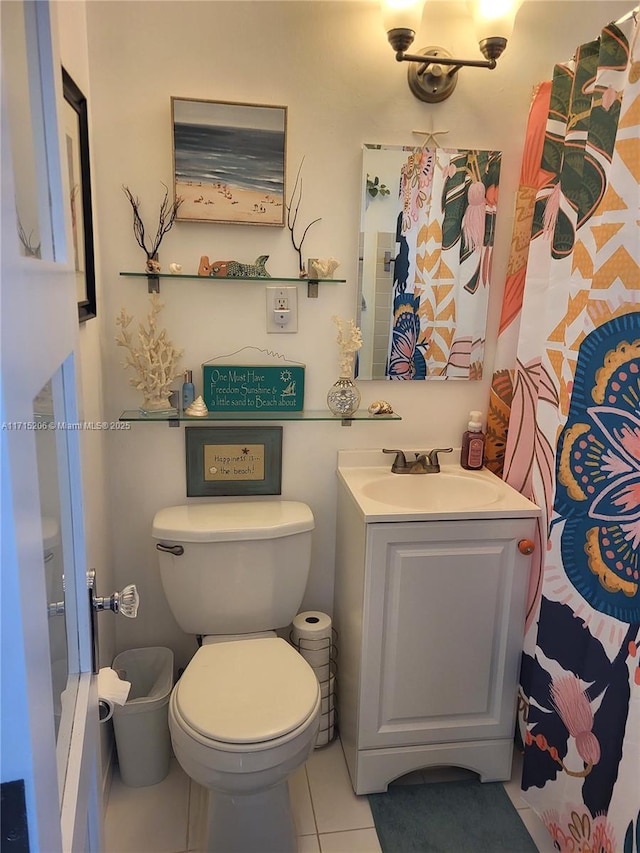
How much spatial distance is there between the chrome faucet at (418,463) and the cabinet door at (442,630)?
1.16 ft

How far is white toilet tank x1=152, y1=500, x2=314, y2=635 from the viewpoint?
1.80 meters

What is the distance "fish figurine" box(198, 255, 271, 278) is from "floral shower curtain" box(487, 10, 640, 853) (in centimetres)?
80

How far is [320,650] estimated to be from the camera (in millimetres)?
1946

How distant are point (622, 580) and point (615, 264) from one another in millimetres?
688

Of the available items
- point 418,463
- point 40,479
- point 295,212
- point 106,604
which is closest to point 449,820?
point 418,463

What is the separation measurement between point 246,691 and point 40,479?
1.12m

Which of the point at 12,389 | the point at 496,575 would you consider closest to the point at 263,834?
the point at 496,575

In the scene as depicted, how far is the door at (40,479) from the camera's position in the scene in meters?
0.44

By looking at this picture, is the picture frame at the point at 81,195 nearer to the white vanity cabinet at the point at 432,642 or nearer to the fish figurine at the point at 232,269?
the fish figurine at the point at 232,269

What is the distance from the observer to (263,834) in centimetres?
158

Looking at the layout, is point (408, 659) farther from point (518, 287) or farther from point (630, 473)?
point (518, 287)

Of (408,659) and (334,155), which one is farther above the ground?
(334,155)

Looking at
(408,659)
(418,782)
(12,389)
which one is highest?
(12,389)

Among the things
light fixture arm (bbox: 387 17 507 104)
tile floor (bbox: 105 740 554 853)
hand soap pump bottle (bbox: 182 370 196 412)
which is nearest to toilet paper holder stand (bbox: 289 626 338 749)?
tile floor (bbox: 105 740 554 853)
